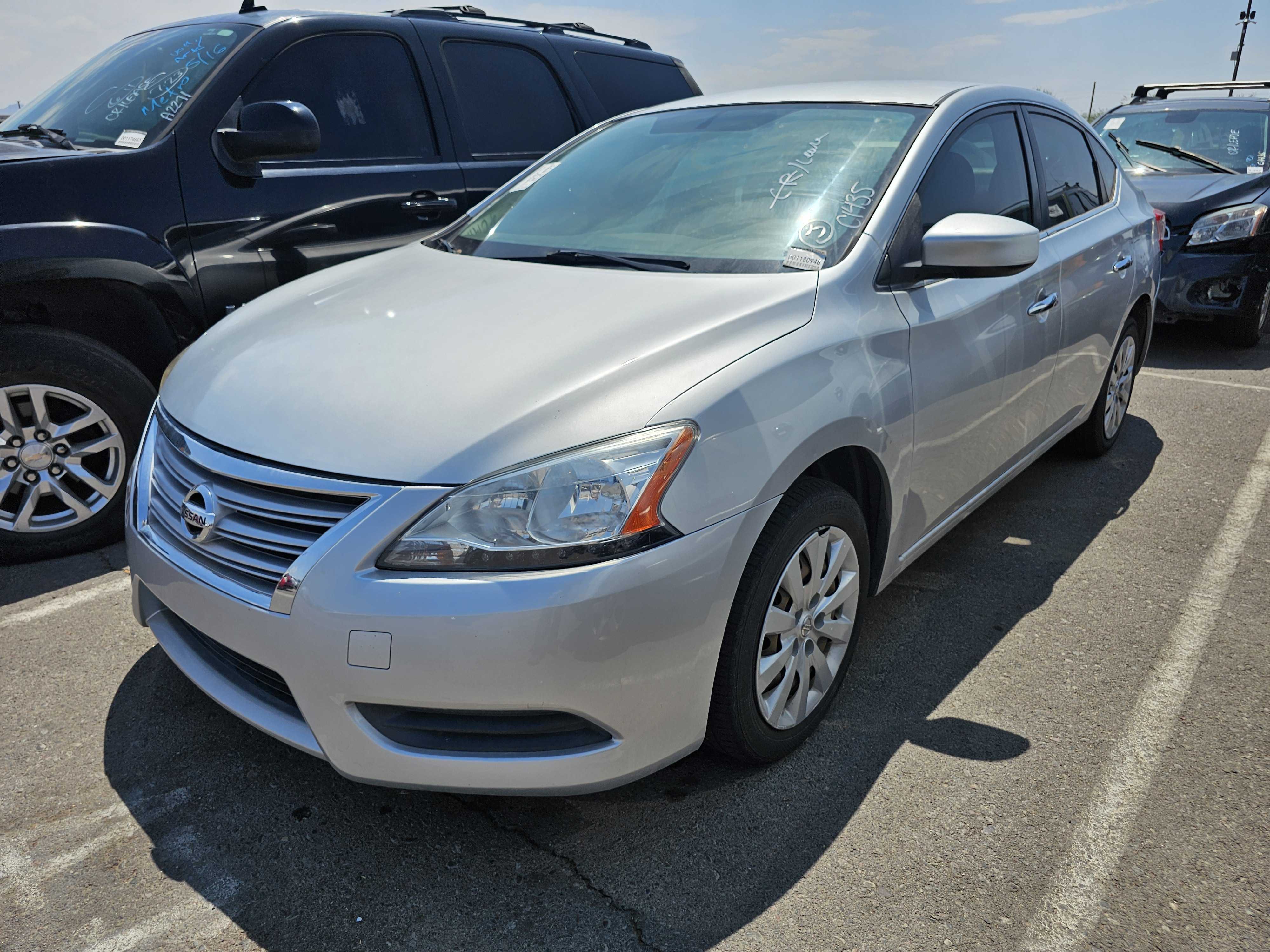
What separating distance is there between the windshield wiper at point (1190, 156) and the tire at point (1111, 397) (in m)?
3.78

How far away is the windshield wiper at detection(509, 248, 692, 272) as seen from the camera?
106 inches

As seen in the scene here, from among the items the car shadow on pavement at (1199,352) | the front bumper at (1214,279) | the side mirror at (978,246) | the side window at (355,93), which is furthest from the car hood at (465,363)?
the front bumper at (1214,279)

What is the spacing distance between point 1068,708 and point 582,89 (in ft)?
13.2

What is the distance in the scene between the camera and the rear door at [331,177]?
3.75 meters

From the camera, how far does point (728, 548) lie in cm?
204

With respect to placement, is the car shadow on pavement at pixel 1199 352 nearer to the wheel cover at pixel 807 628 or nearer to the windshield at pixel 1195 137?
the windshield at pixel 1195 137

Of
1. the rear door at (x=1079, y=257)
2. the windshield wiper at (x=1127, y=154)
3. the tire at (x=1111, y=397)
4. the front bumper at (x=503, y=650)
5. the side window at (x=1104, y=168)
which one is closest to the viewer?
the front bumper at (x=503, y=650)

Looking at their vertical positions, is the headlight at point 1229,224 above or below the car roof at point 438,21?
below

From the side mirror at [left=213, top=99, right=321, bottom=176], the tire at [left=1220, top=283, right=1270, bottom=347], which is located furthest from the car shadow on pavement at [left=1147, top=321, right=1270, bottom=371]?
the side mirror at [left=213, top=99, right=321, bottom=176]

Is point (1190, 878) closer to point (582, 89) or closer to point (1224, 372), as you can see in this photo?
point (582, 89)

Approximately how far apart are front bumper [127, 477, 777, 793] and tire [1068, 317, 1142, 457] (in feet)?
10.1

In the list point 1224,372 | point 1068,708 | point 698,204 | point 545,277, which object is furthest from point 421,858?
point 1224,372

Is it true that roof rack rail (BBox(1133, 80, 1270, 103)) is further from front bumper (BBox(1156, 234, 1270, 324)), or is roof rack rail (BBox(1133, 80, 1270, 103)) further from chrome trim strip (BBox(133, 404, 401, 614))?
chrome trim strip (BBox(133, 404, 401, 614))

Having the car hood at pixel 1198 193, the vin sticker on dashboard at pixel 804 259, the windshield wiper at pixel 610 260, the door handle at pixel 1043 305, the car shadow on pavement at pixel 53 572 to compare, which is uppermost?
the vin sticker on dashboard at pixel 804 259
